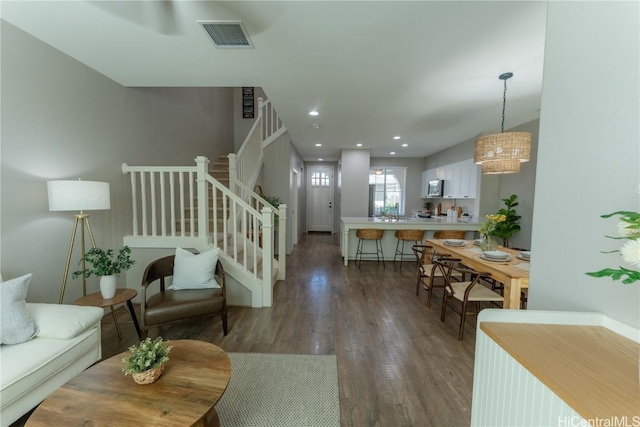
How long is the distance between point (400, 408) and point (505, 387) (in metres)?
1.07

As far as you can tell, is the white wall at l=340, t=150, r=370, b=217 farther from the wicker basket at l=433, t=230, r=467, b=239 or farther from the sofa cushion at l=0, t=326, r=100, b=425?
the sofa cushion at l=0, t=326, r=100, b=425

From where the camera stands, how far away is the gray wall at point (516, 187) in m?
4.51

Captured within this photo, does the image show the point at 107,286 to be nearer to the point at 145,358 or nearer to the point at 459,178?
the point at 145,358

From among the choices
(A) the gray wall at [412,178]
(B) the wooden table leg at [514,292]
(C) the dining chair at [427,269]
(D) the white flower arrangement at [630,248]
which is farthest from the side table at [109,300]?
(A) the gray wall at [412,178]

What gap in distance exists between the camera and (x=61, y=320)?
1.73m

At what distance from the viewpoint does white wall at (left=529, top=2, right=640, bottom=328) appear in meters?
0.94

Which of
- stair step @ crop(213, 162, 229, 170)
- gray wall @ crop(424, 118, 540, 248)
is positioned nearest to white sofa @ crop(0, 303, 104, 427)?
stair step @ crop(213, 162, 229, 170)

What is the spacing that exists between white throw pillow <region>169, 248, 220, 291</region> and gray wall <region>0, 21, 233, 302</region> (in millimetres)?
1048

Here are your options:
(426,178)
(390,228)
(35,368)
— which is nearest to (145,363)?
(35,368)

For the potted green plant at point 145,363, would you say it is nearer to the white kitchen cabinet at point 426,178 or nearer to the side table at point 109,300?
the side table at point 109,300

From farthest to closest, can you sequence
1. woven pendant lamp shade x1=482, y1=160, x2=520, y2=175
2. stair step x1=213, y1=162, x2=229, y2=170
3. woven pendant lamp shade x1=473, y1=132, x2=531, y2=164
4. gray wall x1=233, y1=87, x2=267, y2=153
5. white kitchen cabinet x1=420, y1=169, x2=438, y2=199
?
white kitchen cabinet x1=420, y1=169, x2=438, y2=199
gray wall x1=233, y1=87, x2=267, y2=153
stair step x1=213, y1=162, x2=229, y2=170
woven pendant lamp shade x1=482, y1=160, x2=520, y2=175
woven pendant lamp shade x1=473, y1=132, x2=531, y2=164

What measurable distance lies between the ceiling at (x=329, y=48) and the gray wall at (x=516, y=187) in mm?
1123

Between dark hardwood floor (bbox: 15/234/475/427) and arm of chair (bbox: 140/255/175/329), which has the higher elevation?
arm of chair (bbox: 140/255/175/329)

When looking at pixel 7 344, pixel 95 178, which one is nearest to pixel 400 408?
pixel 7 344
